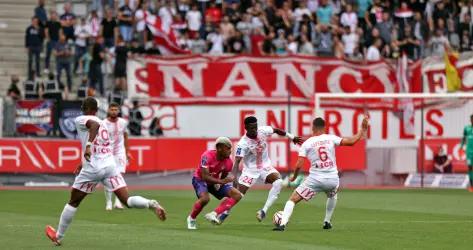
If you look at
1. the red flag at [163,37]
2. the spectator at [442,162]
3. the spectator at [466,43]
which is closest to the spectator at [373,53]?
the spectator at [466,43]

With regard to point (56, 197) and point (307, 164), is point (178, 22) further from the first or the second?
point (56, 197)

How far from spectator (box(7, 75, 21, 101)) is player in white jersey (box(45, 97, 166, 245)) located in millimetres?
19748

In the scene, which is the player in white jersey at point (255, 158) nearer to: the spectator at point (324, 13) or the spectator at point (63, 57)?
the spectator at point (63, 57)

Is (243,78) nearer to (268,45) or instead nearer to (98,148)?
(268,45)

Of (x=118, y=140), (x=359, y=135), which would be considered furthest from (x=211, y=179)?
(x=118, y=140)

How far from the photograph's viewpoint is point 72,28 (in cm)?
4062

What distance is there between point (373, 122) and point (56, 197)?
12.6 meters

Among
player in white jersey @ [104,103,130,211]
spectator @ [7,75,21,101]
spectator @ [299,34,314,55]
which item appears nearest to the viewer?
player in white jersey @ [104,103,130,211]

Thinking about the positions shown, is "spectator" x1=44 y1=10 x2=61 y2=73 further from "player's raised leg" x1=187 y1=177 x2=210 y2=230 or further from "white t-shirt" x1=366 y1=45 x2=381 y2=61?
"player's raised leg" x1=187 y1=177 x2=210 y2=230

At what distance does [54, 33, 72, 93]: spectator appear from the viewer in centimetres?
4009

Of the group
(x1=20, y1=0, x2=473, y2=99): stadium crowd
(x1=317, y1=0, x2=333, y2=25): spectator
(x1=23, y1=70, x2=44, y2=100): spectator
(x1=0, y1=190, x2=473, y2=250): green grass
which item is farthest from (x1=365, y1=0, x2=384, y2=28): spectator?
(x1=0, y1=190, x2=473, y2=250): green grass

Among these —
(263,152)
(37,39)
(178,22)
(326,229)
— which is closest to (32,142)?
(37,39)

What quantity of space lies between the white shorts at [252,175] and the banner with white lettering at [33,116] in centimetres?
1476

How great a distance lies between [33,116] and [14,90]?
1608mm
